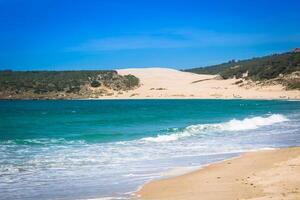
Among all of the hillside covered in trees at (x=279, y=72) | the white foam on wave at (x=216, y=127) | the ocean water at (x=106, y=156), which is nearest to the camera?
the ocean water at (x=106, y=156)

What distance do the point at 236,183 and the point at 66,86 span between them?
102896 mm

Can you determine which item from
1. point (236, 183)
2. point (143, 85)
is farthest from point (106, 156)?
point (143, 85)

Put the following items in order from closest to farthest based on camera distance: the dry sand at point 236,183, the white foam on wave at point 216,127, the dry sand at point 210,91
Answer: the dry sand at point 236,183 → the white foam on wave at point 216,127 → the dry sand at point 210,91

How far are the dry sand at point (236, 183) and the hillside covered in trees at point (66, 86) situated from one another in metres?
94.1

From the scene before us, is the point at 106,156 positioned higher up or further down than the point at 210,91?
further down

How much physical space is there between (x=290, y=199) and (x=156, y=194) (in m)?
3.49

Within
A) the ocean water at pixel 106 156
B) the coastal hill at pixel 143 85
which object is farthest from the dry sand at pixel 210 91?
the ocean water at pixel 106 156

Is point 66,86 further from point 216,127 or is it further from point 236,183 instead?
point 236,183

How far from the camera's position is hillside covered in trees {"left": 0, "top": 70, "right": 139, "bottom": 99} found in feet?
367

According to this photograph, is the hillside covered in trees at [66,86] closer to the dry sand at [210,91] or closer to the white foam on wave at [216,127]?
the dry sand at [210,91]

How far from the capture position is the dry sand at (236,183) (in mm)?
11890

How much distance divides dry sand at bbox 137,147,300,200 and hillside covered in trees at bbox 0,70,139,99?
94.1 meters

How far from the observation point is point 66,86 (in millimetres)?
114375

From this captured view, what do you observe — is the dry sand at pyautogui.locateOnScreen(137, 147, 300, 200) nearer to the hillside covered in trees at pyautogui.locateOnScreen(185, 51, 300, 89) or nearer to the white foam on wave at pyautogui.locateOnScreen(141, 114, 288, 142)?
the white foam on wave at pyautogui.locateOnScreen(141, 114, 288, 142)
